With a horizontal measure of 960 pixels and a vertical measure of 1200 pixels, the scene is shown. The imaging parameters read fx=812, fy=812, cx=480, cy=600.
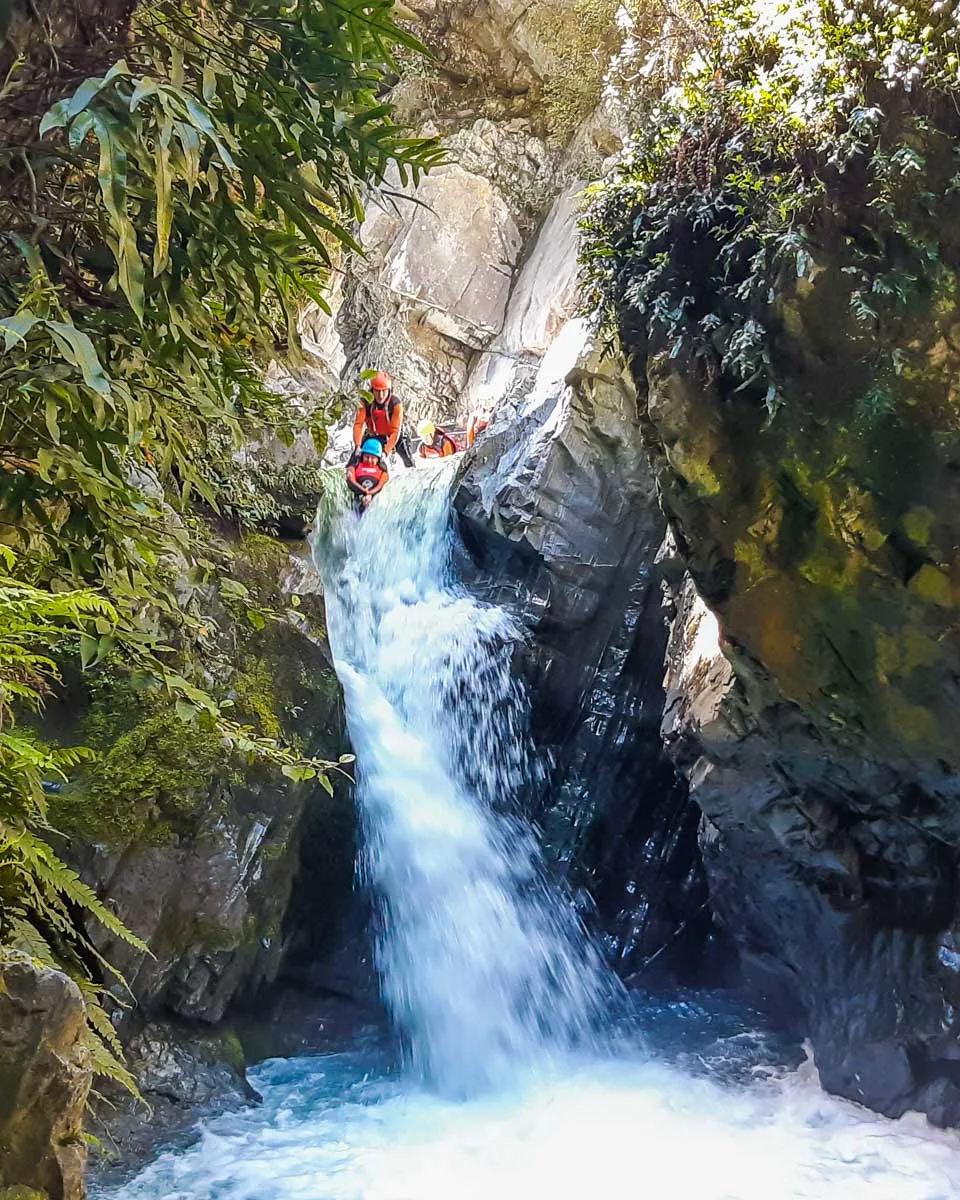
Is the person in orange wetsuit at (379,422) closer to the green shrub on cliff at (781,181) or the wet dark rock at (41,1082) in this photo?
the green shrub on cliff at (781,181)

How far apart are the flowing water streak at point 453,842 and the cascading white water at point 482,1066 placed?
0.07ft

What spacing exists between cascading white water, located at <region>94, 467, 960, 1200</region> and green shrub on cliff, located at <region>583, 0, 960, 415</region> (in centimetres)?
468

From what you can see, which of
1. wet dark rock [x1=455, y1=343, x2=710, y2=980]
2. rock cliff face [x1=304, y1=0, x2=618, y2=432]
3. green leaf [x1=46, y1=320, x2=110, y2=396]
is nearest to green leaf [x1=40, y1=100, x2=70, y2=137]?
green leaf [x1=46, y1=320, x2=110, y2=396]

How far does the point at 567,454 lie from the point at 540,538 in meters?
1.12

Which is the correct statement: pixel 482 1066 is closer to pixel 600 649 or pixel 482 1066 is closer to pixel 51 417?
pixel 600 649

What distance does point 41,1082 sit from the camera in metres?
2.07

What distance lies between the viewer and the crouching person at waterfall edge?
36.3 ft

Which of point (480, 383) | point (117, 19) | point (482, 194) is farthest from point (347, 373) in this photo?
point (117, 19)

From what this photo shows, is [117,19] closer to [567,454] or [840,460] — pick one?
[840,460]

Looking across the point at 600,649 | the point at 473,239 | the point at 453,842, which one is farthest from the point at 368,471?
the point at 473,239

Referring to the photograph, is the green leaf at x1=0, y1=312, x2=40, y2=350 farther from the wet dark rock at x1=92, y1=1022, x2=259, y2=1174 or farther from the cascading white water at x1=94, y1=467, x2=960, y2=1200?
the cascading white water at x1=94, y1=467, x2=960, y2=1200

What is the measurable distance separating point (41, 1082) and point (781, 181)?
518cm

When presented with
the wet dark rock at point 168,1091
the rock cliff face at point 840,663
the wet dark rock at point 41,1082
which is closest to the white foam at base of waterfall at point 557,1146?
the wet dark rock at point 168,1091

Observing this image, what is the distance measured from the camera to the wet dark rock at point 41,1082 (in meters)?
2.00
